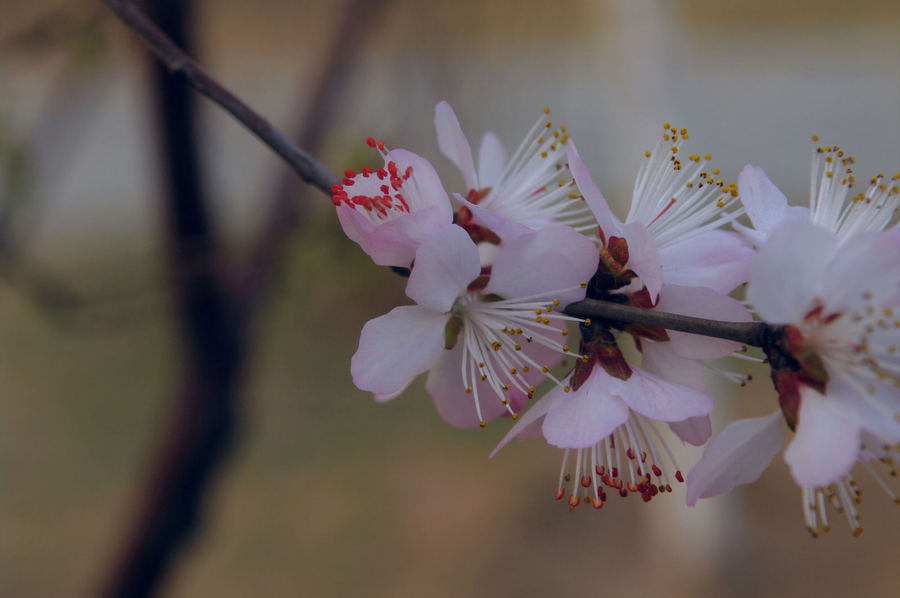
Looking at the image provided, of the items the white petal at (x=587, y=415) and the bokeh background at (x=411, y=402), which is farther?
the bokeh background at (x=411, y=402)

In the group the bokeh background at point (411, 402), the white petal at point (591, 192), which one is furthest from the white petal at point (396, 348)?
the bokeh background at point (411, 402)

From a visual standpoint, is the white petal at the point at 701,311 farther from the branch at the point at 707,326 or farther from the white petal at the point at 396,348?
the white petal at the point at 396,348

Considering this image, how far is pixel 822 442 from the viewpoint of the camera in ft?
1.07

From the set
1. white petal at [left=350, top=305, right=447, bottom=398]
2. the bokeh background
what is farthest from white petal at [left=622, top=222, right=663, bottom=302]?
the bokeh background

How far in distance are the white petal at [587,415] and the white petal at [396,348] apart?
75mm

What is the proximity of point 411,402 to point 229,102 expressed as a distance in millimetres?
2097

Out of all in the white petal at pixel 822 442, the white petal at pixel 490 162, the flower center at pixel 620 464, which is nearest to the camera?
the white petal at pixel 822 442

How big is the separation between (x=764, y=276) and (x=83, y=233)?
3.31 m

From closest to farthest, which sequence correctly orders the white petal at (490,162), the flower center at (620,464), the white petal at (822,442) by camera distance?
the white petal at (822,442)
the flower center at (620,464)
the white petal at (490,162)

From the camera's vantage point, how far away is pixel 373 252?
0.38 meters

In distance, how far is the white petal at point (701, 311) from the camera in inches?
14.8

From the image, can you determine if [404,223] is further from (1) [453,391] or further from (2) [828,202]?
(2) [828,202]

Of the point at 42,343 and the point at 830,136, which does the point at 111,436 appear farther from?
the point at 830,136

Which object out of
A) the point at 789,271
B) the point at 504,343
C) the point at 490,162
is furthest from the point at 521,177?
the point at 789,271
